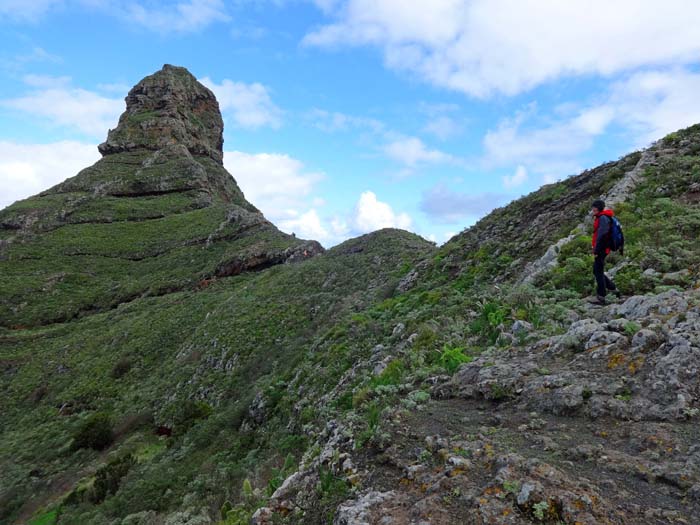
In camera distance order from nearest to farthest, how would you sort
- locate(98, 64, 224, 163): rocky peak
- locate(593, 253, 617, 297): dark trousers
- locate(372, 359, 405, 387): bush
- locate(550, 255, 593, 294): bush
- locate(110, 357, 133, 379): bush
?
locate(372, 359, 405, 387): bush, locate(593, 253, 617, 297): dark trousers, locate(550, 255, 593, 294): bush, locate(110, 357, 133, 379): bush, locate(98, 64, 224, 163): rocky peak

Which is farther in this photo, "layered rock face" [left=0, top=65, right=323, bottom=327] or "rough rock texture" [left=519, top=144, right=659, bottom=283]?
"layered rock face" [left=0, top=65, right=323, bottom=327]

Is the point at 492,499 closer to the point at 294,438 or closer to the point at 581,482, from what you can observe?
the point at 581,482

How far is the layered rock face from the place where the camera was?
149ft

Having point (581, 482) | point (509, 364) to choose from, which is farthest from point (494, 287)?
point (581, 482)

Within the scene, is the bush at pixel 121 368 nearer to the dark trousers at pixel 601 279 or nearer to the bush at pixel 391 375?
the bush at pixel 391 375

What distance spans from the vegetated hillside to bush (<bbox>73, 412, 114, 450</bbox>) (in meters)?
0.09

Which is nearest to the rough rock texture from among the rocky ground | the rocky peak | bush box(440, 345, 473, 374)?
the rocky ground

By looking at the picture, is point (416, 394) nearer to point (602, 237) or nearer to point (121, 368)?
point (602, 237)

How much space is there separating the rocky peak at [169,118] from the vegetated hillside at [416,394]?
64.9m

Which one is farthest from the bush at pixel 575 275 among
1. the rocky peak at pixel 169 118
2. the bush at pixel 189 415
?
the rocky peak at pixel 169 118

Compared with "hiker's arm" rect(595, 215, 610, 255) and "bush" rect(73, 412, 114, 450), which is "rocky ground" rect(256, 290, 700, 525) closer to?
"hiker's arm" rect(595, 215, 610, 255)

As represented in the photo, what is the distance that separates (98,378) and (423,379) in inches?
1030

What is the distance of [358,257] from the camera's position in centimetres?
3030

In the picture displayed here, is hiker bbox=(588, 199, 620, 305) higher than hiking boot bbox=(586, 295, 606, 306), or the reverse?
hiker bbox=(588, 199, 620, 305)
